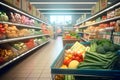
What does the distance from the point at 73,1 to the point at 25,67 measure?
10.7 meters

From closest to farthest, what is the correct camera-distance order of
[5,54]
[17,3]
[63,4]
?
[5,54] → [17,3] → [63,4]

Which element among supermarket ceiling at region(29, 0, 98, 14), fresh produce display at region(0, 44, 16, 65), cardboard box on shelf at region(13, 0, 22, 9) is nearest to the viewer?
fresh produce display at region(0, 44, 16, 65)

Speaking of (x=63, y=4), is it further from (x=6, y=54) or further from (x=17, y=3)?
(x=6, y=54)

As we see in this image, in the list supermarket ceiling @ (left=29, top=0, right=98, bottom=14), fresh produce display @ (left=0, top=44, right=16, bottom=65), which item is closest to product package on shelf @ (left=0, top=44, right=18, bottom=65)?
fresh produce display @ (left=0, top=44, right=16, bottom=65)

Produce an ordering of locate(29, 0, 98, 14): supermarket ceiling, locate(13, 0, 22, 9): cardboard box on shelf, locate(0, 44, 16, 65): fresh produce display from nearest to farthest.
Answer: locate(0, 44, 16, 65): fresh produce display
locate(13, 0, 22, 9): cardboard box on shelf
locate(29, 0, 98, 14): supermarket ceiling

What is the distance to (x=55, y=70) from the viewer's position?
1310 millimetres

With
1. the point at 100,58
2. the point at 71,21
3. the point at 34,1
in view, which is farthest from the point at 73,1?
the point at 100,58

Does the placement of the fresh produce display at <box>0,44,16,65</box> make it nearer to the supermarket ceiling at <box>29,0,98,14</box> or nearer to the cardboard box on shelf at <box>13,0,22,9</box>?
the cardboard box on shelf at <box>13,0,22,9</box>

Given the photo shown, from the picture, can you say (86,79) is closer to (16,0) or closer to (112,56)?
(112,56)

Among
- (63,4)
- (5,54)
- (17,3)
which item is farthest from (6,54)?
(63,4)

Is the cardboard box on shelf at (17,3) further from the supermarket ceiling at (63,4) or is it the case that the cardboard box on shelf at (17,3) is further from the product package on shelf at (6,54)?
the supermarket ceiling at (63,4)

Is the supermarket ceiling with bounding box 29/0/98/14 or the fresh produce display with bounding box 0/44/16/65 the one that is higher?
the supermarket ceiling with bounding box 29/0/98/14

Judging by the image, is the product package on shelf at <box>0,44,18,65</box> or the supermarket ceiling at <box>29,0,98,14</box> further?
the supermarket ceiling at <box>29,0,98,14</box>

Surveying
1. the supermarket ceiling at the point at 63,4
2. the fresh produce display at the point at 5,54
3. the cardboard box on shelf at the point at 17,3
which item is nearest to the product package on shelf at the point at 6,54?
the fresh produce display at the point at 5,54
